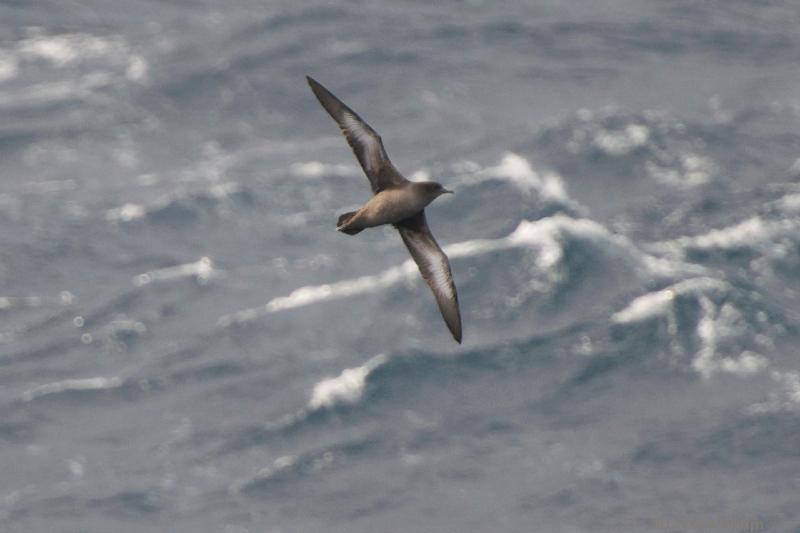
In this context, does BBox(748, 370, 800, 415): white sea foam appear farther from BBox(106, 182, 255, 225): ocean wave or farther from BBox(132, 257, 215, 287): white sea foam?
BBox(106, 182, 255, 225): ocean wave

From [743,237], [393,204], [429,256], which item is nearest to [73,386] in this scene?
[743,237]

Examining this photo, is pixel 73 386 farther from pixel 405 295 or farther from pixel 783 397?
pixel 783 397

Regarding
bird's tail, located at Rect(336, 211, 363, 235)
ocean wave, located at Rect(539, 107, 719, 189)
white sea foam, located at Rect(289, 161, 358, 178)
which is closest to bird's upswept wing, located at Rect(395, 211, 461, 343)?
bird's tail, located at Rect(336, 211, 363, 235)

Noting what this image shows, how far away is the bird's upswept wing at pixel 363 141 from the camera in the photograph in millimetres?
27578

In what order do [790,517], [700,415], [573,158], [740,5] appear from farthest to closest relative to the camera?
[740,5] → [573,158] → [700,415] → [790,517]

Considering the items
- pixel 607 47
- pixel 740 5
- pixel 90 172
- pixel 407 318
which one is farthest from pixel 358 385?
pixel 740 5

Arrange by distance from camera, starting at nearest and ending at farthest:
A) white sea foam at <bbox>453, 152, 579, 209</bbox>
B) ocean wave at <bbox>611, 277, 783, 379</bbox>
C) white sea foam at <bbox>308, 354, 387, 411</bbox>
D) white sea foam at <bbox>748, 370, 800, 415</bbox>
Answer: white sea foam at <bbox>748, 370, 800, 415</bbox> → ocean wave at <bbox>611, 277, 783, 379</bbox> → white sea foam at <bbox>308, 354, 387, 411</bbox> → white sea foam at <bbox>453, 152, 579, 209</bbox>

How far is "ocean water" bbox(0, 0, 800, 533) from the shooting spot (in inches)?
2130

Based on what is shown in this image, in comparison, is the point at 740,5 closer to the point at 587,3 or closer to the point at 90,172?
the point at 587,3

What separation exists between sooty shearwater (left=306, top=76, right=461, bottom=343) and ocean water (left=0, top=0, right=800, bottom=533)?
2497cm

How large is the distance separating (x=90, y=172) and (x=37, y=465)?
1241 cm

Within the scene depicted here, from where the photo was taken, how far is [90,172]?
2502 inches

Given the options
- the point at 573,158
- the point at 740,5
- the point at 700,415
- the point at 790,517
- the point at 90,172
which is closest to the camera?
the point at 790,517

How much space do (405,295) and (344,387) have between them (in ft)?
12.5
